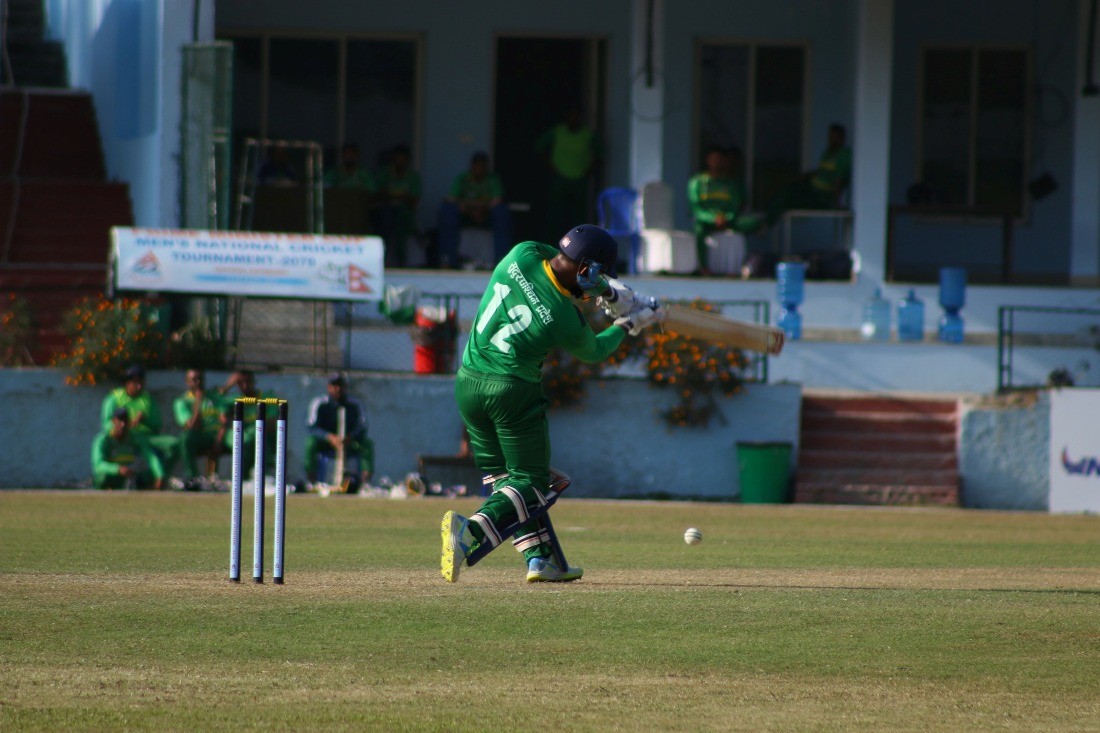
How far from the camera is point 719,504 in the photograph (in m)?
17.6

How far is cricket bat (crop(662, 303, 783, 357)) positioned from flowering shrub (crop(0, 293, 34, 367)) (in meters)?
10.0

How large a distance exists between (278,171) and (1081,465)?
35.9 feet

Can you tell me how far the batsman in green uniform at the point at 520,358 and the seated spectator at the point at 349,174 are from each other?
43.0ft

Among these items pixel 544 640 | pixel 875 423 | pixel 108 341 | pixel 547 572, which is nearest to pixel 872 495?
pixel 875 423

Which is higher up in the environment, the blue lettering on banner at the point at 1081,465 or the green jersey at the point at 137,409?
the green jersey at the point at 137,409

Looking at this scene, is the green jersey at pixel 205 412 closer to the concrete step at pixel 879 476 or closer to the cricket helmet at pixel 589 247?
the concrete step at pixel 879 476

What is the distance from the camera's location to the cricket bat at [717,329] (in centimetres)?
992

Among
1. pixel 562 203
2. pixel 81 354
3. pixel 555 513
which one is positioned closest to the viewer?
pixel 555 513

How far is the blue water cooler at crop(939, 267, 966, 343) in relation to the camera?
20719 mm

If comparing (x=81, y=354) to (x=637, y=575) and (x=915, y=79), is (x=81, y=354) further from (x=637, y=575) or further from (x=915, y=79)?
(x=915, y=79)

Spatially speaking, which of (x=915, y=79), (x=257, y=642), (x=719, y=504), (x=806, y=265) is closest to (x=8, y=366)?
(x=719, y=504)

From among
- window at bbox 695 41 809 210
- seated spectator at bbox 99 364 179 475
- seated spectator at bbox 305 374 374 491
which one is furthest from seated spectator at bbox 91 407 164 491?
window at bbox 695 41 809 210

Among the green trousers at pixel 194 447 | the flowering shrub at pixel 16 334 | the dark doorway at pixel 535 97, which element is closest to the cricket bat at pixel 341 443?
the green trousers at pixel 194 447

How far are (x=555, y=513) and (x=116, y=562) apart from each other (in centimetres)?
617
